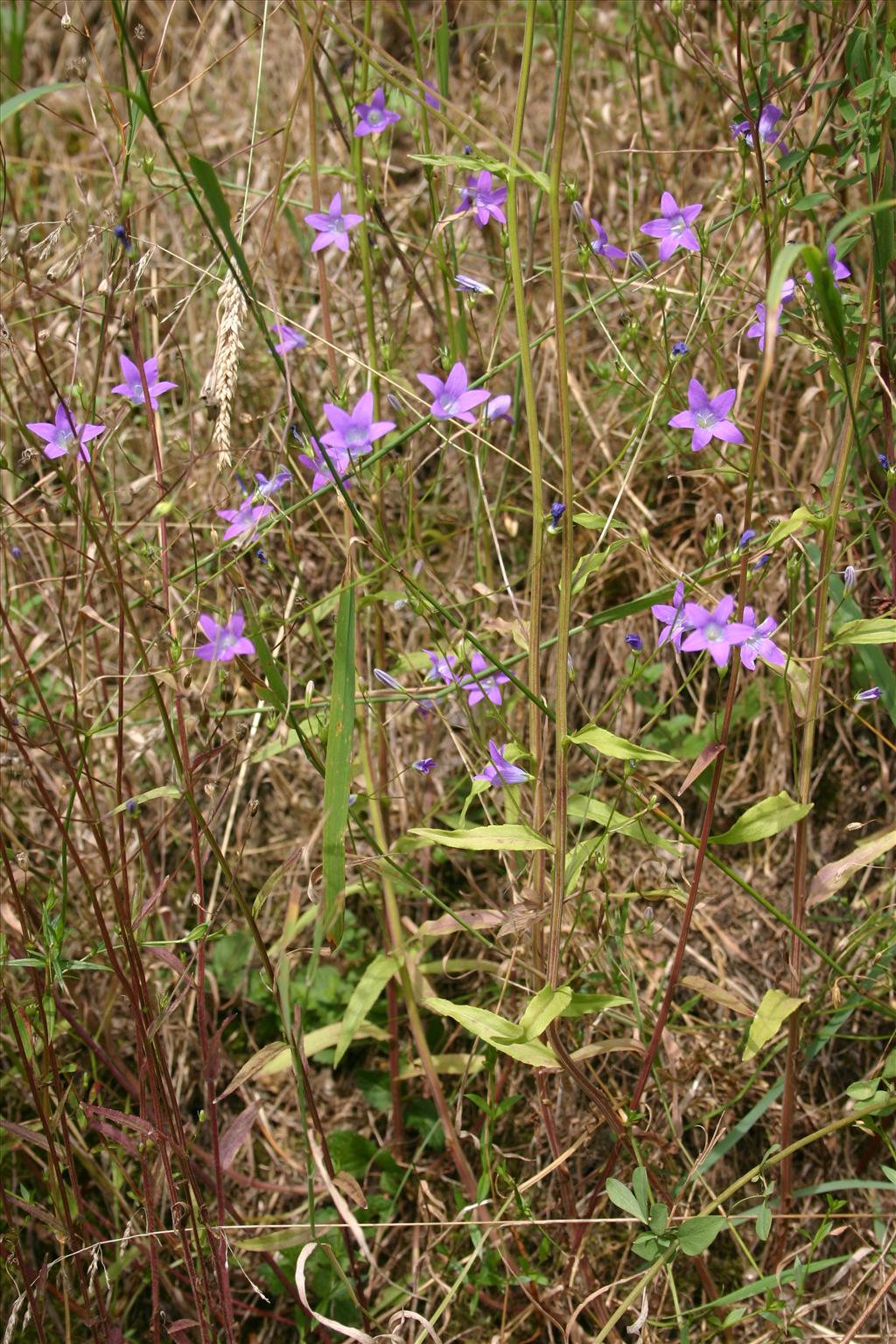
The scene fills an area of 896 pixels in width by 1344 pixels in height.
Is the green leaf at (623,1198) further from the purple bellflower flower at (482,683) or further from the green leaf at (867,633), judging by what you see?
the green leaf at (867,633)

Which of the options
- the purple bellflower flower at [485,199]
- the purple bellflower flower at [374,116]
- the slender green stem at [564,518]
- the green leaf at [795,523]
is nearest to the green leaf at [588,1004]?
the slender green stem at [564,518]

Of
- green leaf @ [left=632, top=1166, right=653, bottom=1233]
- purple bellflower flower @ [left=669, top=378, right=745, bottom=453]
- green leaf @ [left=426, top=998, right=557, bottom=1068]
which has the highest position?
purple bellflower flower @ [left=669, top=378, right=745, bottom=453]

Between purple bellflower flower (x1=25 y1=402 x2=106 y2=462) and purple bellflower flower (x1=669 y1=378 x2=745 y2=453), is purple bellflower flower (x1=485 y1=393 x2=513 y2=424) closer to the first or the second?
purple bellflower flower (x1=669 y1=378 x2=745 y2=453)

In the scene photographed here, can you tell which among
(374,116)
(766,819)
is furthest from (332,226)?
(766,819)

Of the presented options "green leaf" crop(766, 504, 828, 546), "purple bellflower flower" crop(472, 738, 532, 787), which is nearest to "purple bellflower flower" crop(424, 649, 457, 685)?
"purple bellflower flower" crop(472, 738, 532, 787)

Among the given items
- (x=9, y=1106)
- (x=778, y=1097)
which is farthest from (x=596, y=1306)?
(x=9, y=1106)
